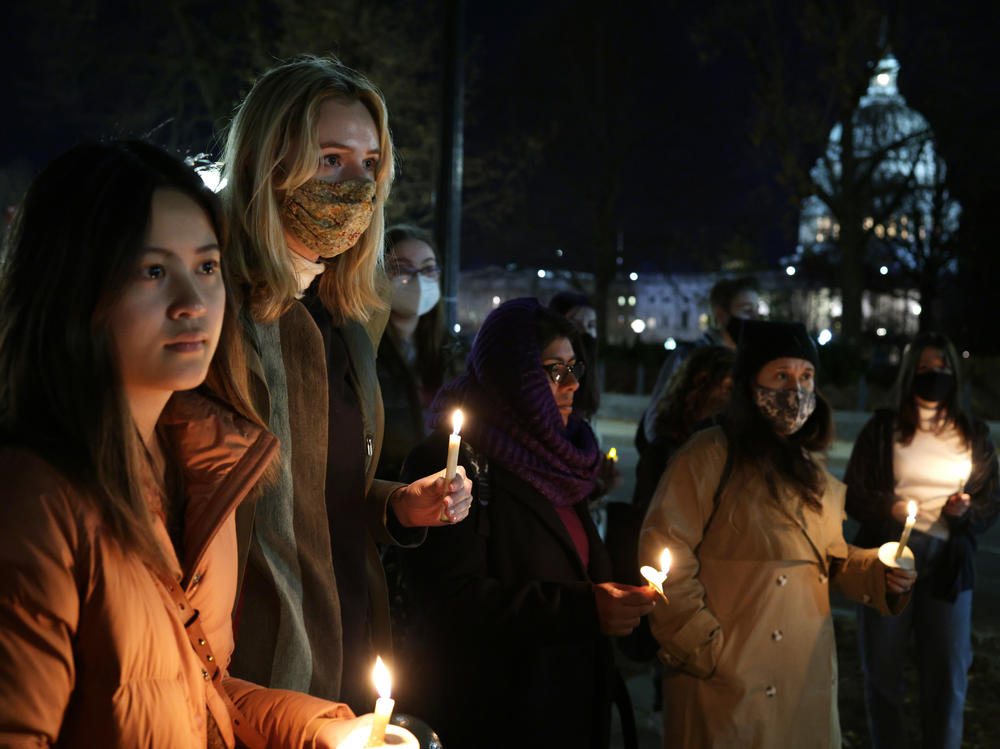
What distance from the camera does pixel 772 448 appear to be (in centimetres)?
358

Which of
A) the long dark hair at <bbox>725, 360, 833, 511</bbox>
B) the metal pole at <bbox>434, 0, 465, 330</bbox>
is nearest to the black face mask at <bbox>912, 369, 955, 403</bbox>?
the long dark hair at <bbox>725, 360, 833, 511</bbox>

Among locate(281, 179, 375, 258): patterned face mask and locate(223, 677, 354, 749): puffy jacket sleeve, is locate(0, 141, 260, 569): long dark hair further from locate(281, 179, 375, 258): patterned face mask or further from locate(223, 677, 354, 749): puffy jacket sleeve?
locate(281, 179, 375, 258): patterned face mask

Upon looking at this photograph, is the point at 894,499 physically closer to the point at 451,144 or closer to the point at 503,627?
the point at 503,627

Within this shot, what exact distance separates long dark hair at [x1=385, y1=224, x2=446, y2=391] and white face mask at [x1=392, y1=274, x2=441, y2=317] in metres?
0.20

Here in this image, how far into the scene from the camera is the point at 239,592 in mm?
2076

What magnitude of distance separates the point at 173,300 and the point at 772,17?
2500 centimetres

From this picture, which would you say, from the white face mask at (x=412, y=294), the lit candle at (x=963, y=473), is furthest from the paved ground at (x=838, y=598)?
the white face mask at (x=412, y=294)

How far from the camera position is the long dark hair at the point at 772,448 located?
3535 millimetres

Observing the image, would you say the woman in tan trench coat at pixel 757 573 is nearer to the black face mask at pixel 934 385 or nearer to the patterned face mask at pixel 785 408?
the patterned face mask at pixel 785 408

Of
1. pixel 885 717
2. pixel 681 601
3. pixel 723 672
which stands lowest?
pixel 885 717

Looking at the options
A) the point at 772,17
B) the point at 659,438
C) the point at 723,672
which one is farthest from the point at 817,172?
the point at 723,672

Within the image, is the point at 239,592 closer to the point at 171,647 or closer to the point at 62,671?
the point at 171,647

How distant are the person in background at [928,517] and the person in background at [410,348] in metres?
2.32

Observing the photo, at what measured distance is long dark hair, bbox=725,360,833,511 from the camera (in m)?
3.54
